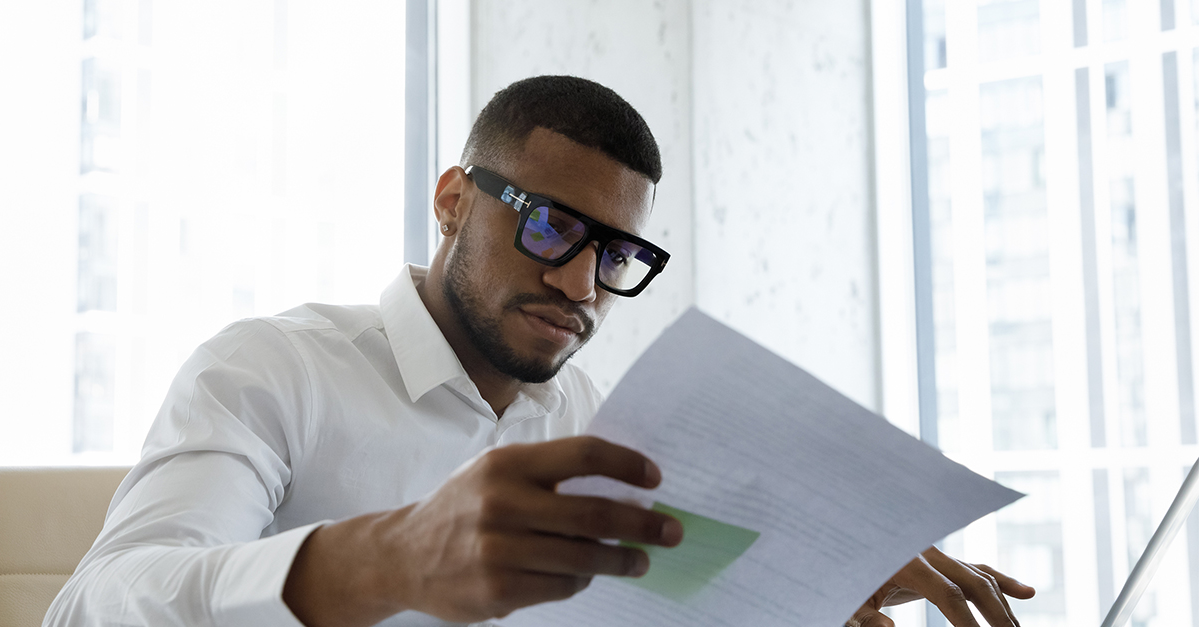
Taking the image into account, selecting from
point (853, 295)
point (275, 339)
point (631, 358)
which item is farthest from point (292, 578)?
point (853, 295)

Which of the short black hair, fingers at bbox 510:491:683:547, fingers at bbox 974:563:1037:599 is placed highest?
the short black hair

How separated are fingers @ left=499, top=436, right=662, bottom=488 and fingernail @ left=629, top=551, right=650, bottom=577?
43 millimetres

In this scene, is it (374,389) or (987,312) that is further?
(987,312)

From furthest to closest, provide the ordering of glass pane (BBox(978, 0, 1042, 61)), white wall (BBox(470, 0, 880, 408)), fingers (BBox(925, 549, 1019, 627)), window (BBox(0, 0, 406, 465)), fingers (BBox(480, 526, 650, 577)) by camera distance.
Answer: white wall (BBox(470, 0, 880, 408)) → glass pane (BBox(978, 0, 1042, 61)) → window (BBox(0, 0, 406, 465)) → fingers (BBox(925, 549, 1019, 627)) → fingers (BBox(480, 526, 650, 577))

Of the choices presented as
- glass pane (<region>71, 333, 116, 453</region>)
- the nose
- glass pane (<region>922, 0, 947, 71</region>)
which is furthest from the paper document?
glass pane (<region>922, 0, 947, 71</region>)

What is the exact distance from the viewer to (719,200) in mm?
2400

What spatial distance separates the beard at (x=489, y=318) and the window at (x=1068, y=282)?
4.52 ft

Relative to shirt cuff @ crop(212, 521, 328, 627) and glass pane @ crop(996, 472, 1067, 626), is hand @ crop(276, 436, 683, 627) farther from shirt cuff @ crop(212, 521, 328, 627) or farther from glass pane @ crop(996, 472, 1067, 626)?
glass pane @ crop(996, 472, 1067, 626)

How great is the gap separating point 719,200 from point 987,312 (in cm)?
70

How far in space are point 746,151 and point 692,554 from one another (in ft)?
6.53

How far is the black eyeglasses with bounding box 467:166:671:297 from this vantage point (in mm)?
988

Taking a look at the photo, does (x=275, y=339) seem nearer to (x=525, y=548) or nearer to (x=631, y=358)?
(x=525, y=548)

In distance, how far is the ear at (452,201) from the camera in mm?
1157

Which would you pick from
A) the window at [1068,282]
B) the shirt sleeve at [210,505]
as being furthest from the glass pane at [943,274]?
the shirt sleeve at [210,505]
